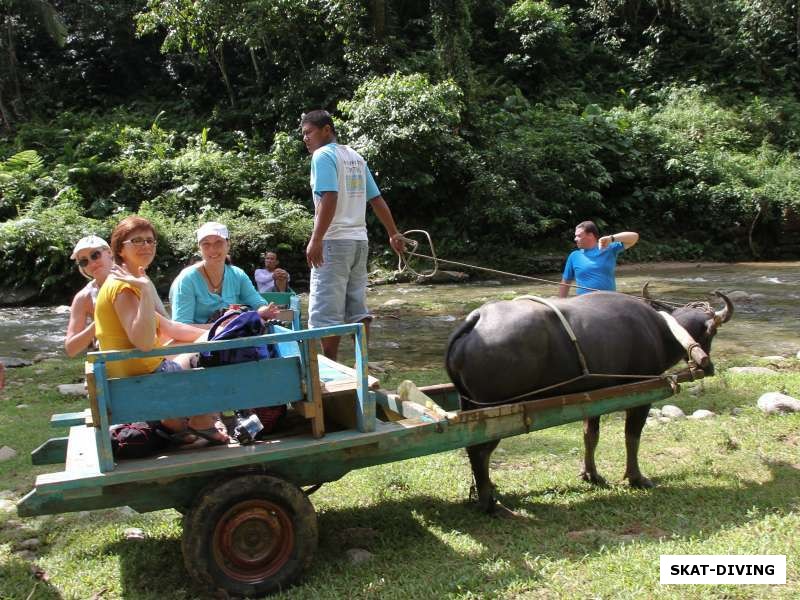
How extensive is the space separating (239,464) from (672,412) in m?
4.31

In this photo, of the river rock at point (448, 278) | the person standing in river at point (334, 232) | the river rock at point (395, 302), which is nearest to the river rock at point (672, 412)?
the person standing in river at point (334, 232)

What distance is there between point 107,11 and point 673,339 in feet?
92.9

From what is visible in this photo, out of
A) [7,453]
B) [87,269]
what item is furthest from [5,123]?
[87,269]

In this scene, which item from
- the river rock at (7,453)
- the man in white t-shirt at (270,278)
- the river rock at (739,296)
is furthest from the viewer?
the river rock at (739,296)

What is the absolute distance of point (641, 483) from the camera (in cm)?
475

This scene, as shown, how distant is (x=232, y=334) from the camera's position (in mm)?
3613

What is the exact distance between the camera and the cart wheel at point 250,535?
10.9 ft

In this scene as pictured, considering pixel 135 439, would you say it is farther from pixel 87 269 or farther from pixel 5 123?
pixel 5 123

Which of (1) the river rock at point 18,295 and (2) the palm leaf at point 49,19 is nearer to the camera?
(1) the river rock at point 18,295

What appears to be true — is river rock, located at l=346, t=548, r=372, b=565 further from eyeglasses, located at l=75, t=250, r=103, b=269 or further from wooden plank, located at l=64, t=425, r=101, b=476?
eyeglasses, located at l=75, t=250, r=103, b=269

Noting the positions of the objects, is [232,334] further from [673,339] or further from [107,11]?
[107,11]

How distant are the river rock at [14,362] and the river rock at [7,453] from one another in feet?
12.6

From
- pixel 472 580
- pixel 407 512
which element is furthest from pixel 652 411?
pixel 472 580

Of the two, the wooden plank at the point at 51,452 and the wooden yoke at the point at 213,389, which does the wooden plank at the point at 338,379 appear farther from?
the wooden plank at the point at 51,452
